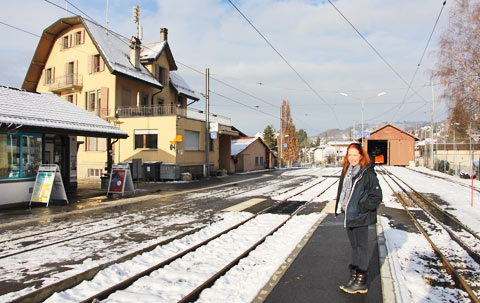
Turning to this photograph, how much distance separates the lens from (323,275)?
4.95 metres

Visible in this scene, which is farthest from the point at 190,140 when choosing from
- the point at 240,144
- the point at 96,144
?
the point at 240,144

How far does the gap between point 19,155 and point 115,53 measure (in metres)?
18.2

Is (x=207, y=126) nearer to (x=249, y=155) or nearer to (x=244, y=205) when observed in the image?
(x=249, y=155)

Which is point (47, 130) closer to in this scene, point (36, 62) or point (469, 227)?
point (469, 227)

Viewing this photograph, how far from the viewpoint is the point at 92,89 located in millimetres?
27484

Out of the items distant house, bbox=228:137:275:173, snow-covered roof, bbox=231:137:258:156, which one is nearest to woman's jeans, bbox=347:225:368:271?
distant house, bbox=228:137:275:173

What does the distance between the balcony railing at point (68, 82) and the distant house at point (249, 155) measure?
16045 millimetres

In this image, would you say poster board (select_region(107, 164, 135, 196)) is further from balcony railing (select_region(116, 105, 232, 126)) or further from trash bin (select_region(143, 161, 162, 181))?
balcony railing (select_region(116, 105, 232, 126))

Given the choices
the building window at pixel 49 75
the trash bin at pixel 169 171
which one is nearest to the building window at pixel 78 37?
the building window at pixel 49 75

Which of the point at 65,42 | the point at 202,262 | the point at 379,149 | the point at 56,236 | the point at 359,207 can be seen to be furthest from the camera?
the point at 379,149

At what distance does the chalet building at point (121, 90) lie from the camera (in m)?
24.5

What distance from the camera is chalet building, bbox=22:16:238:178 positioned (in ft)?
80.5

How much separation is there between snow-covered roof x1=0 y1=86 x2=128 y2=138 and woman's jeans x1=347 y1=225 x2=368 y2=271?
1106 cm

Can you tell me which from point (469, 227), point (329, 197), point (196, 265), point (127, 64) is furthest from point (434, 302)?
point (127, 64)
